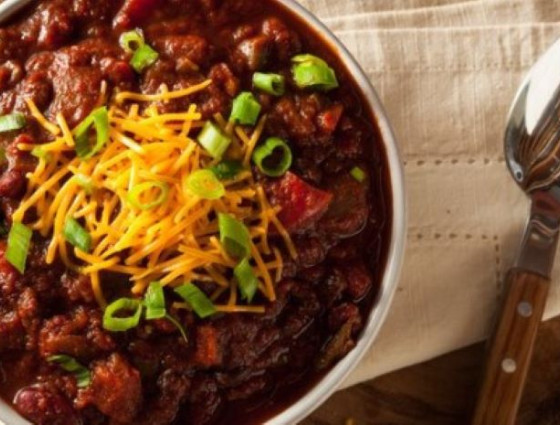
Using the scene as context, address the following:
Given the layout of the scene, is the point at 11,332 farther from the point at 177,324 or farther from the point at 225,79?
the point at 225,79

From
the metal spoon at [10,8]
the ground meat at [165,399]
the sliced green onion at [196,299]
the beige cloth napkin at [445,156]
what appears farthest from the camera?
the beige cloth napkin at [445,156]

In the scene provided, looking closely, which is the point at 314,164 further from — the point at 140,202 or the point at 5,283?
the point at 5,283

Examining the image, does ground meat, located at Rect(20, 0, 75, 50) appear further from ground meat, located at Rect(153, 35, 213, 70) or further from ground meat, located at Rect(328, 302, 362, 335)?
ground meat, located at Rect(328, 302, 362, 335)

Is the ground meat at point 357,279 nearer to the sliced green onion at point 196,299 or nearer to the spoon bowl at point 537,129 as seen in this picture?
the sliced green onion at point 196,299

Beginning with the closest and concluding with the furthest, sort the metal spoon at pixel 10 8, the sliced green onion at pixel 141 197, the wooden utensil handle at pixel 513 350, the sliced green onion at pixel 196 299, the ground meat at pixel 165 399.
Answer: the sliced green onion at pixel 141 197
the sliced green onion at pixel 196 299
the ground meat at pixel 165 399
the metal spoon at pixel 10 8
the wooden utensil handle at pixel 513 350

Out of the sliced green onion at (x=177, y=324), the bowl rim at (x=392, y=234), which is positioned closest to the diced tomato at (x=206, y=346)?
the sliced green onion at (x=177, y=324)

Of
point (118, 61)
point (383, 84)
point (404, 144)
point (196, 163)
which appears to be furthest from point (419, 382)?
point (118, 61)
